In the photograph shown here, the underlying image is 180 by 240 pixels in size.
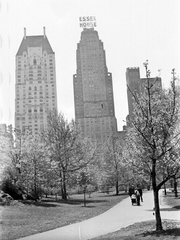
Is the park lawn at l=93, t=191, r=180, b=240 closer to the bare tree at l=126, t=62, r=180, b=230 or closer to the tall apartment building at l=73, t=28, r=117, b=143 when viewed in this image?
the bare tree at l=126, t=62, r=180, b=230

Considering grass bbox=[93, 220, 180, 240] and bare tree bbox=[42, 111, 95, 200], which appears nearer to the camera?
grass bbox=[93, 220, 180, 240]

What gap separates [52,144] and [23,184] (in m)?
5.97

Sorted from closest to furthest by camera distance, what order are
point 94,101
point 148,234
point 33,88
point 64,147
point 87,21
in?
point 148,234 < point 87,21 < point 64,147 < point 33,88 < point 94,101

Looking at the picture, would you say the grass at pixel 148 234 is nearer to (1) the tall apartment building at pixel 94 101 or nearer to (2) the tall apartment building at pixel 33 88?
(2) the tall apartment building at pixel 33 88

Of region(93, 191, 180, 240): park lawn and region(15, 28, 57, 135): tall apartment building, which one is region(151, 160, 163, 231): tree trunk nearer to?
region(93, 191, 180, 240): park lawn

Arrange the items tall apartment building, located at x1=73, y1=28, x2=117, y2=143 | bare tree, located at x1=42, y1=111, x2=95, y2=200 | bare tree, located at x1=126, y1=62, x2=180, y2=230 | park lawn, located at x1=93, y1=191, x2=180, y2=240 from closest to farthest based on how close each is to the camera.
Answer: park lawn, located at x1=93, y1=191, x2=180, y2=240, bare tree, located at x1=126, y1=62, x2=180, y2=230, bare tree, located at x1=42, y1=111, x2=95, y2=200, tall apartment building, located at x1=73, y1=28, x2=117, y2=143

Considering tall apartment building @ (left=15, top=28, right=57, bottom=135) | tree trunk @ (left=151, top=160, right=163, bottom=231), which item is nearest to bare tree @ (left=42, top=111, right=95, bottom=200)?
tall apartment building @ (left=15, top=28, right=57, bottom=135)

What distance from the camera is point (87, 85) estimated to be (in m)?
111

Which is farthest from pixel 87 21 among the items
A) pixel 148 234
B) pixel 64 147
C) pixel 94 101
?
pixel 94 101

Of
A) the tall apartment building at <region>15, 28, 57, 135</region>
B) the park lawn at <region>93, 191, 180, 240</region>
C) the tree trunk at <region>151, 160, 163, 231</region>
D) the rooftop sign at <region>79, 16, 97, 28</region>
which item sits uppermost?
the tall apartment building at <region>15, 28, 57, 135</region>

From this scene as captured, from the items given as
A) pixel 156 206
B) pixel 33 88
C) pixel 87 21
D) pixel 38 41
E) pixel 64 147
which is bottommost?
pixel 156 206

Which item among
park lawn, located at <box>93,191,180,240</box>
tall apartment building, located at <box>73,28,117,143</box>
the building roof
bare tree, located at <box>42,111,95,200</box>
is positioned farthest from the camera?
tall apartment building, located at <box>73,28,117,143</box>

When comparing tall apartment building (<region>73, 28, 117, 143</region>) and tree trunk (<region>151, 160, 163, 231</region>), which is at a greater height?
tall apartment building (<region>73, 28, 117, 143</region>)

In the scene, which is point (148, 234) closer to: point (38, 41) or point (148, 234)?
point (148, 234)
